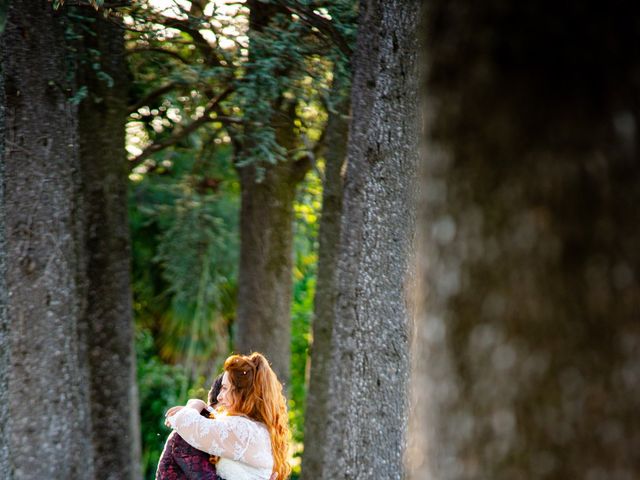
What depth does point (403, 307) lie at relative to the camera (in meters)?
6.03

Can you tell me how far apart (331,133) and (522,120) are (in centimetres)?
743

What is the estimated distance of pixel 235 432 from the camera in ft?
17.6

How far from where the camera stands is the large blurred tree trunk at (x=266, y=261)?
37.4 ft

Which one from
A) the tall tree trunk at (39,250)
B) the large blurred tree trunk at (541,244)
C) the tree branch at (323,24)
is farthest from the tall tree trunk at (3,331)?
the large blurred tree trunk at (541,244)

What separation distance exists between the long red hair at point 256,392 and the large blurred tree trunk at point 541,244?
127 inches

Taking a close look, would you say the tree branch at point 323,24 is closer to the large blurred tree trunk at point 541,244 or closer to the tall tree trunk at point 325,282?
the tall tree trunk at point 325,282

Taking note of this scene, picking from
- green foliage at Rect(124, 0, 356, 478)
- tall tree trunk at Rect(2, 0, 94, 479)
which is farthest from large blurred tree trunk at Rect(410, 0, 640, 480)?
green foliage at Rect(124, 0, 356, 478)

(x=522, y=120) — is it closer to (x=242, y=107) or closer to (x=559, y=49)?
(x=559, y=49)

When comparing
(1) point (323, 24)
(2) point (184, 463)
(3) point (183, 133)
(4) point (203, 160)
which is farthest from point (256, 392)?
(4) point (203, 160)

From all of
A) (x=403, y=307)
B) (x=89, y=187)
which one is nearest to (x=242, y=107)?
(x=89, y=187)

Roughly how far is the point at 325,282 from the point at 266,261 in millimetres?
1948

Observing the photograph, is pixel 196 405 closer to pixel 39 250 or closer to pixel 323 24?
pixel 39 250

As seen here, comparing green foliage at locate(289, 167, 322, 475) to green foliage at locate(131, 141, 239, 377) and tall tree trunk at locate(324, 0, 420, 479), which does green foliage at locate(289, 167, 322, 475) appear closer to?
green foliage at locate(131, 141, 239, 377)

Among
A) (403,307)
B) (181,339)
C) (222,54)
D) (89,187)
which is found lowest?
(181,339)
